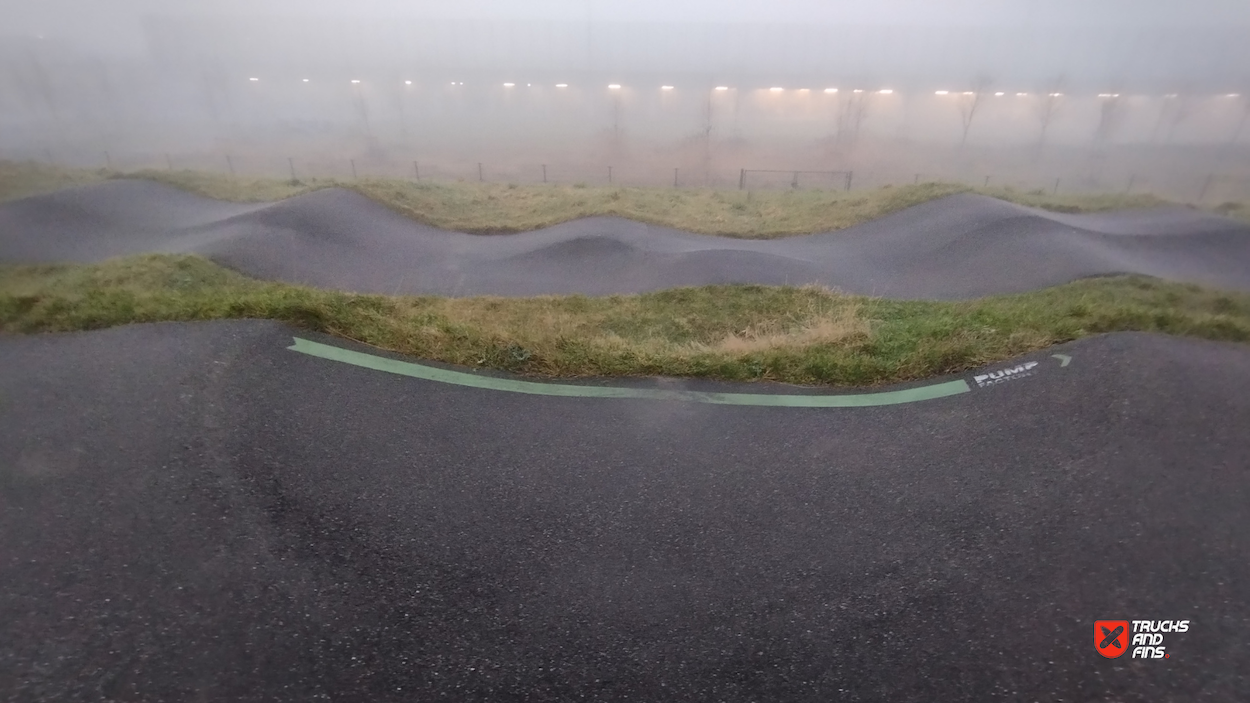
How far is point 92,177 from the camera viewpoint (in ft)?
57.7

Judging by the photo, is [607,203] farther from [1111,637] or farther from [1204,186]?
[1111,637]

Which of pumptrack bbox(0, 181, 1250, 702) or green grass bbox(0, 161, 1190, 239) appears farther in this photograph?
green grass bbox(0, 161, 1190, 239)

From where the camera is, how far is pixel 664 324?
35.7 feet

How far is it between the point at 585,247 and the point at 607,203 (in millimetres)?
6047

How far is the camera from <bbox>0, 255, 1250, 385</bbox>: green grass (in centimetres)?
746

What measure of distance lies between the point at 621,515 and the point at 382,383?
11.7ft

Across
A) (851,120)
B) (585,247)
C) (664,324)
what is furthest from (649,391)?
(851,120)

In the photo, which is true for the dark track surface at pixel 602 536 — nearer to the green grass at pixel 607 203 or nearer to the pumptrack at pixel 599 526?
the pumptrack at pixel 599 526

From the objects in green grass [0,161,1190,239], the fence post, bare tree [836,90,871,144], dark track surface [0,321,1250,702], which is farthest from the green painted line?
bare tree [836,90,871,144]

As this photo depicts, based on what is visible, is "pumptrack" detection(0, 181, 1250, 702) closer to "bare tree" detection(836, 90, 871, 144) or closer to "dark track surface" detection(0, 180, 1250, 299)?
"dark track surface" detection(0, 180, 1250, 299)

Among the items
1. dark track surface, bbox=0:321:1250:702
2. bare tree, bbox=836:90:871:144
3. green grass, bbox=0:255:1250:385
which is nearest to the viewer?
dark track surface, bbox=0:321:1250:702

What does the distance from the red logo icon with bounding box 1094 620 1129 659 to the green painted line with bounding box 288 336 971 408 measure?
3.14 m

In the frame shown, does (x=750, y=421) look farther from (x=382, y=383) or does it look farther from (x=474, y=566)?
(x=382, y=383)

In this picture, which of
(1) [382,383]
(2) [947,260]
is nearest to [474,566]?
(1) [382,383]
